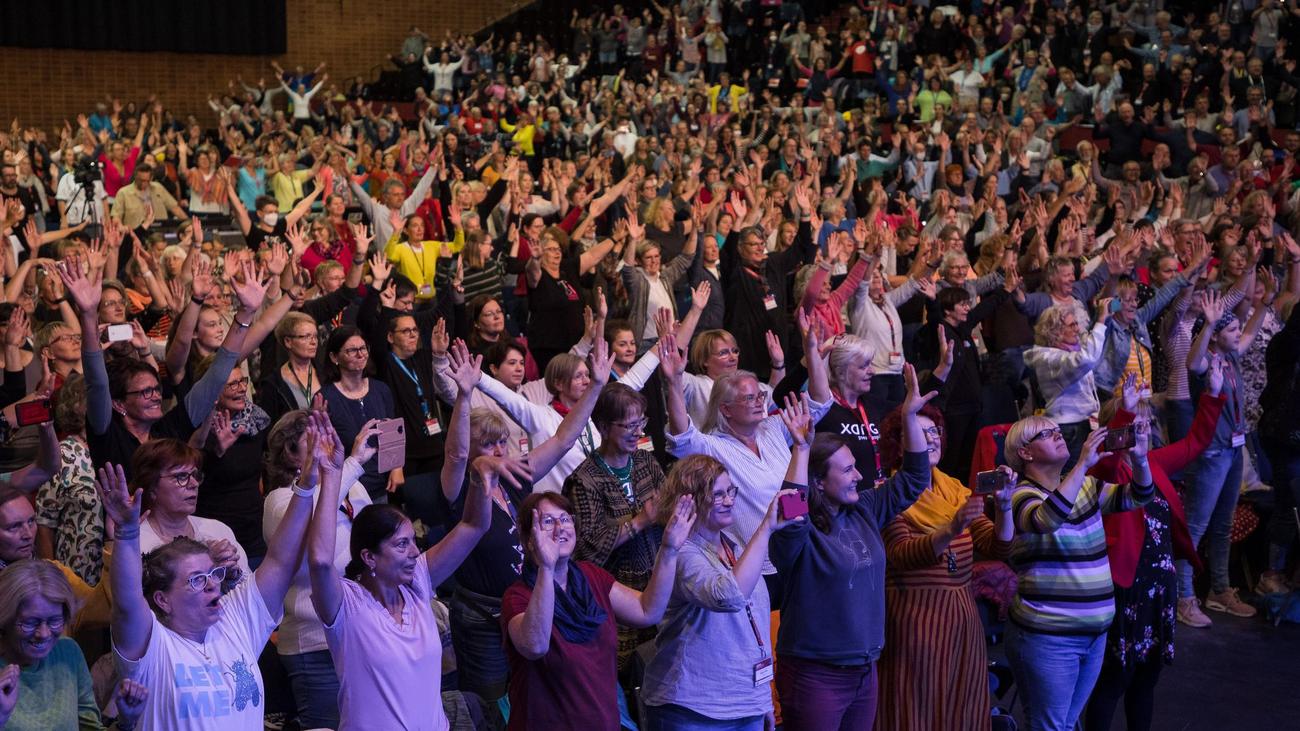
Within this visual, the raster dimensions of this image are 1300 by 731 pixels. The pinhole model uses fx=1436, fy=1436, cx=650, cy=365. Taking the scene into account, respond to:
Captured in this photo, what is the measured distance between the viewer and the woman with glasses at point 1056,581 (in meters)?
3.97

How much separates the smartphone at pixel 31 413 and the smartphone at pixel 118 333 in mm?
1091

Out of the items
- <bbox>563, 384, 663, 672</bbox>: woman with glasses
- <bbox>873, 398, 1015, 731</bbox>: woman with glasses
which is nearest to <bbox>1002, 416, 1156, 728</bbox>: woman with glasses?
<bbox>873, 398, 1015, 731</bbox>: woman with glasses

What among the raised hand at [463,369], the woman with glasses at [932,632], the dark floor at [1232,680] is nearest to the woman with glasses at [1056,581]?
the woman with glasses at [932,632]

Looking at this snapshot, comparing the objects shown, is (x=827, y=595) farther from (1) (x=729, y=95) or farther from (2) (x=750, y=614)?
(1) (x=729, y=95)

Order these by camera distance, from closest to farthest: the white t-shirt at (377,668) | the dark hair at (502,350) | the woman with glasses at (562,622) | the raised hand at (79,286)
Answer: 1. the white t-shirt at (377,668)
2. the woman with glasses at (562,622)
3. the raised hand at (79,286)
4. the dark hair at (502,350)

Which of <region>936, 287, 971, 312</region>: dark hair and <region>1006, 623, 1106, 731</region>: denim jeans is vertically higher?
<region>936, 287, 971, 312</region>: dark hair

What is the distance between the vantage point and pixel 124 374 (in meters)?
4.24

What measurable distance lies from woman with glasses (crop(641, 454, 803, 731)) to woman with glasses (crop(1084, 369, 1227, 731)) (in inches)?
52.6

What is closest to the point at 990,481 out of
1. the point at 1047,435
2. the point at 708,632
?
the point at 1047,435

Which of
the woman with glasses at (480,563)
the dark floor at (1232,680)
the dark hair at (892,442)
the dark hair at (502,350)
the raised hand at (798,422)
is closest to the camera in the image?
the raised hand at (798,422)

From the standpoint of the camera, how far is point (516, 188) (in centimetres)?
918

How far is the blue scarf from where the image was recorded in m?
3.21

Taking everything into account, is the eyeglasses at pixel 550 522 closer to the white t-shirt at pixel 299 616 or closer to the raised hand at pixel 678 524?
the raised hand at pixel 678 524

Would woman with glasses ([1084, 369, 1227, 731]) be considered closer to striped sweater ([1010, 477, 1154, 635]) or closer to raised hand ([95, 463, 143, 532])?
striped sweater ([1010, 477, 1154, 635])
